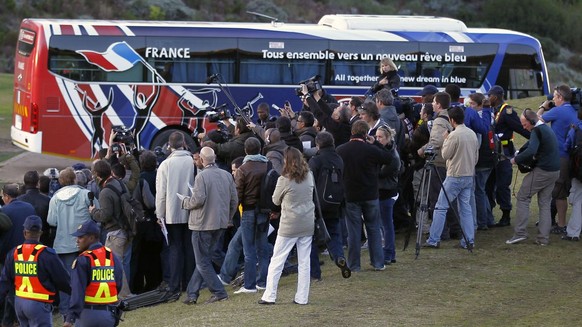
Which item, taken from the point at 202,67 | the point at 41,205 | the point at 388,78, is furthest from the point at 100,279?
the point at 202,67

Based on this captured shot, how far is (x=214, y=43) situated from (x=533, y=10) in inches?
1552

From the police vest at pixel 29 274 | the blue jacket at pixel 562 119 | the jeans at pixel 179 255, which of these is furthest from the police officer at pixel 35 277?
the blue jacket at pixel 562 119

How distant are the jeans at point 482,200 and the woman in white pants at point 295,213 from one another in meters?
4.21

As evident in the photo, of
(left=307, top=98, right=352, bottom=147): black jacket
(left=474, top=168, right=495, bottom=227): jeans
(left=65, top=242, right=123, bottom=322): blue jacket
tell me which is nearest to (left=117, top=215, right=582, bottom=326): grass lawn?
(left=474, top=168, right=495, bottom=227): jeans

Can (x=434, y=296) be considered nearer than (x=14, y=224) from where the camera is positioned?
Yes

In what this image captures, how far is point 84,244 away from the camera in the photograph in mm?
9781

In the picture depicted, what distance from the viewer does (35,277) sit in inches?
408

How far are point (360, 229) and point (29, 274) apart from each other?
4.22 meters

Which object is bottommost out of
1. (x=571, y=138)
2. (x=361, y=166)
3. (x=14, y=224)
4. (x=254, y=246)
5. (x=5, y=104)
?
(x=254, y=246)

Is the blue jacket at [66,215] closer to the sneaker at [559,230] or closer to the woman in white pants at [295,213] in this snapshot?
the woman in white pants at [295,213]

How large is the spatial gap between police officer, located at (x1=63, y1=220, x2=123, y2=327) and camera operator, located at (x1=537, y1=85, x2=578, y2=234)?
7291mm

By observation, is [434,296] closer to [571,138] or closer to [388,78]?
[571,138]

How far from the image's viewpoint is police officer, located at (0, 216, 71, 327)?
10.4m

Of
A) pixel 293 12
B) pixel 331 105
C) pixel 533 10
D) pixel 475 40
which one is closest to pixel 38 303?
pixel 331 105
